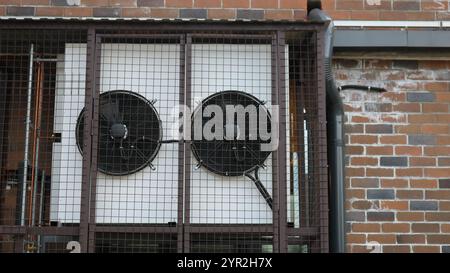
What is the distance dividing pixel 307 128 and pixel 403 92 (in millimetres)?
817

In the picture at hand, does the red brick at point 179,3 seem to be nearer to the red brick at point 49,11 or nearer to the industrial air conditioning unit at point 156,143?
the industrial air conditioning unit at point 156,143

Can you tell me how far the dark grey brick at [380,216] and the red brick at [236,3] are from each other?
1.75 m

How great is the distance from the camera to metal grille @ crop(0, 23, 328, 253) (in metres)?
5.89

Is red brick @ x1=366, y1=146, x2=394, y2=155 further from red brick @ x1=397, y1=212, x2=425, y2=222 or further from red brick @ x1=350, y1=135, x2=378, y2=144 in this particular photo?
red brick @ x1=397, y1=212, x2=425, y2=222

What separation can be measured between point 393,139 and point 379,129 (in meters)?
0.12

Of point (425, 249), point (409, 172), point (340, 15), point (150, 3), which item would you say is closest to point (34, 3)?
point (150, 3)

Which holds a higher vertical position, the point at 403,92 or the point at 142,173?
the point at 403,92

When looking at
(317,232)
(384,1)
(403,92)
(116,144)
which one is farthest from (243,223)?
(384,1)

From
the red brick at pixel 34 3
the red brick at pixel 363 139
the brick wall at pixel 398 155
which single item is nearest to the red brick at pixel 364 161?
the brick wall at pixel 398 155

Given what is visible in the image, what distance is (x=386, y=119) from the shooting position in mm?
6355

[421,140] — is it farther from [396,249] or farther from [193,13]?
[193,13]

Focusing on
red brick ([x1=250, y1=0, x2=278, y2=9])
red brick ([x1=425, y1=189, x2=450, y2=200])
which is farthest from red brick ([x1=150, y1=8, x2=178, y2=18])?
red brick ([x1=425, y1=189, x2=450, y2=200])
